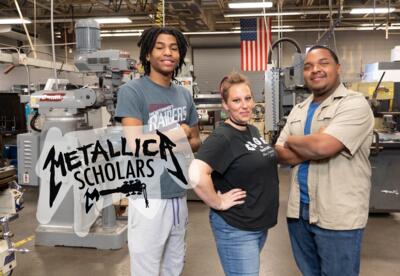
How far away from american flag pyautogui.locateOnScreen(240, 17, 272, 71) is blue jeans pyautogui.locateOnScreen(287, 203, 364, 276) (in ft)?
25.2

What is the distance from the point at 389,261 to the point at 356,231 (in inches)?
71.2

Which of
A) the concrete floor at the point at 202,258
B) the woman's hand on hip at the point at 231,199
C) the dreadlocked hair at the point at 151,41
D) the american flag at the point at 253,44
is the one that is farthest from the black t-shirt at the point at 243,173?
the american flag at the point at 253,44

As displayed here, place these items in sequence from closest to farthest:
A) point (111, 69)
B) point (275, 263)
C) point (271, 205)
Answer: point (271, 205) → point (275, 263) → point (111, 69)

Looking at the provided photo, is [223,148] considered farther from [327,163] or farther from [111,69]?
[111,69]

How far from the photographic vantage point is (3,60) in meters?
5.88

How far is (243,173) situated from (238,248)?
323mm

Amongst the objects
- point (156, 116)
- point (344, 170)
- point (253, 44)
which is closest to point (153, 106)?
point (156, 116)

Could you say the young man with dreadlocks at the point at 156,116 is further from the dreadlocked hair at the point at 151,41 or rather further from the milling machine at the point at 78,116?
the milling machine at the point at 78,116

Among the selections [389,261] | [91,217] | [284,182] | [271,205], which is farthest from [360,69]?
[271,205]

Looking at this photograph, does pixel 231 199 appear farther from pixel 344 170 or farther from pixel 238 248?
Answer: pixel 344 170

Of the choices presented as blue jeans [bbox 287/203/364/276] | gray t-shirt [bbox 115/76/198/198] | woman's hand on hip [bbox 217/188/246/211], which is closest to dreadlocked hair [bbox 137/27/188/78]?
gray t-shirt [bbox 115/76/198/198]

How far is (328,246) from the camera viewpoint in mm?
1778

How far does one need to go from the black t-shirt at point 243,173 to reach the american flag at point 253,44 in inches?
311

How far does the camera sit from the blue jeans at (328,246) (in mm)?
1752
